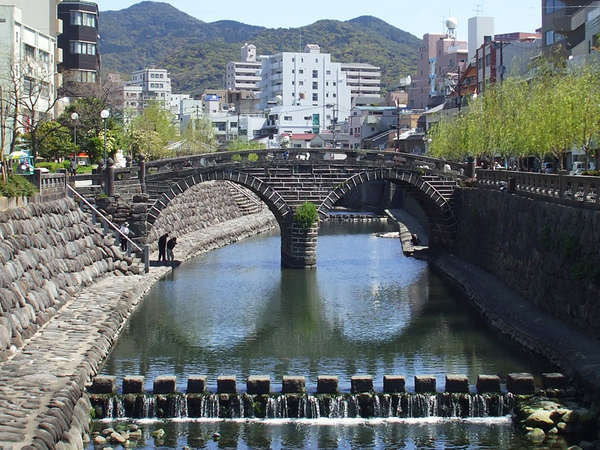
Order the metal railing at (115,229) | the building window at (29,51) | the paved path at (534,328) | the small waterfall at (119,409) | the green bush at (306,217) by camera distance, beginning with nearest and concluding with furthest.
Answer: the small waterfall at (119,409) → the paved path at (534,328) → the metal railing at (115,229) → the green bush at (306,217) → the building window at (29,51)

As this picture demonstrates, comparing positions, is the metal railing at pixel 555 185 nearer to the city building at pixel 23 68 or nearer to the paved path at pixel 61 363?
the paved path at pixel 61 363

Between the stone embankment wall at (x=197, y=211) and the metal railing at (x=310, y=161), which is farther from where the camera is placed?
the stone embankment wall at (x=197, y=211)

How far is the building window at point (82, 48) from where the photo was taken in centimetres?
8569

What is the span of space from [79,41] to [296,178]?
139 feet

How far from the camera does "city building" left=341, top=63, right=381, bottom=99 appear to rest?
194500 millimetres

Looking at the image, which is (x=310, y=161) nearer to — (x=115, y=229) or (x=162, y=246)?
(x=162, y=246)

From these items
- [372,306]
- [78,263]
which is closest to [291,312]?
[372,306]

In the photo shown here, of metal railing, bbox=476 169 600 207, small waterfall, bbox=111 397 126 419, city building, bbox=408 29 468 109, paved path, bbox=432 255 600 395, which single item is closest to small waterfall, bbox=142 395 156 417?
small waterfall, bbox=111 397 126 419

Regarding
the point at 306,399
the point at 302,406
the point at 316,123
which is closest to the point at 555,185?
the point at 306,399

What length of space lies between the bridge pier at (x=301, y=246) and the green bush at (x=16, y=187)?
1914 centimetres

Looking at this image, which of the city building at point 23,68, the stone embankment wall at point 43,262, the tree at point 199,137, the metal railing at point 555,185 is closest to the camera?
the stone embankment wall at point 43,262


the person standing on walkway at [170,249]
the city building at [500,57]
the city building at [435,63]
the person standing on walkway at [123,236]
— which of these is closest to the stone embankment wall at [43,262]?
the person standing on walkway at [123,236]

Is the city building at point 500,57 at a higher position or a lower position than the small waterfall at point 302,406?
higher

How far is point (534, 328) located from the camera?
30266 millimetres
